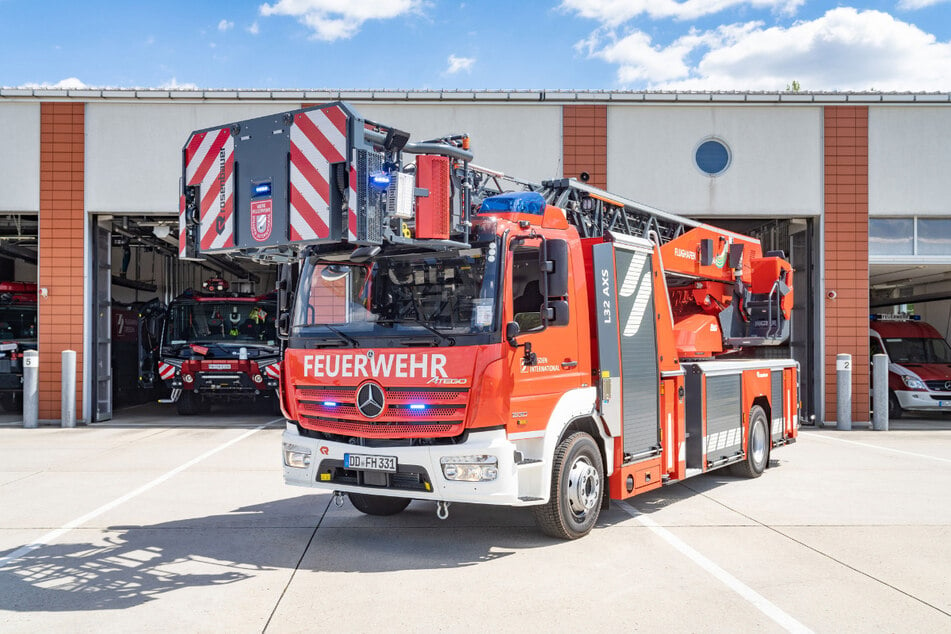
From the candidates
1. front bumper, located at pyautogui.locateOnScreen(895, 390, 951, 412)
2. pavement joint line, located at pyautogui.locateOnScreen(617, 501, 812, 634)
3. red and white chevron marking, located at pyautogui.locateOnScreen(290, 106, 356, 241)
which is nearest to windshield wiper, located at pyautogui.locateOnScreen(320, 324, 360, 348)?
red and white chevron marking, located at pyautogui.locateOnScreen(290, 106, 356, 241)

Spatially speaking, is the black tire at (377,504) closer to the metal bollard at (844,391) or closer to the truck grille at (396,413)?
the truck grille at (396,413)

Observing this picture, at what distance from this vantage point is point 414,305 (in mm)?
6074

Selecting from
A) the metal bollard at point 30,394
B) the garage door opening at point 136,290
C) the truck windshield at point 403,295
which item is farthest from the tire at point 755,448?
the metal bollard at point 30,394

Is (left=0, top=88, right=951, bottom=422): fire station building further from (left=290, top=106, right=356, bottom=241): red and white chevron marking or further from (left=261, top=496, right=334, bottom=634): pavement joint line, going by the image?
(left=290, top=106, right=356, bottom=241): red and white chevron marking

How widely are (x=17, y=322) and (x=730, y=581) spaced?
1698cm

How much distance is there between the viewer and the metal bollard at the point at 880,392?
15203 mm

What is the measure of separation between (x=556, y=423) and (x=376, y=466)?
4.51 feet

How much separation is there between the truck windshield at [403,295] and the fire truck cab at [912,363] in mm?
15186

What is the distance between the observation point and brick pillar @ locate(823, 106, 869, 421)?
15594 mm

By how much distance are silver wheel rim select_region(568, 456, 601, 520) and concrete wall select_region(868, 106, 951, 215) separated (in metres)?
11.8

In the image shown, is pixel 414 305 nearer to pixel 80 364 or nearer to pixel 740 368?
pixel 740 368

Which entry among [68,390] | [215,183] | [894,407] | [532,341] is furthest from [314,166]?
[894,407]

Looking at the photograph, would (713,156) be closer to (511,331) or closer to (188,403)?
(511,331)

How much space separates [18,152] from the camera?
15367 millimetres
